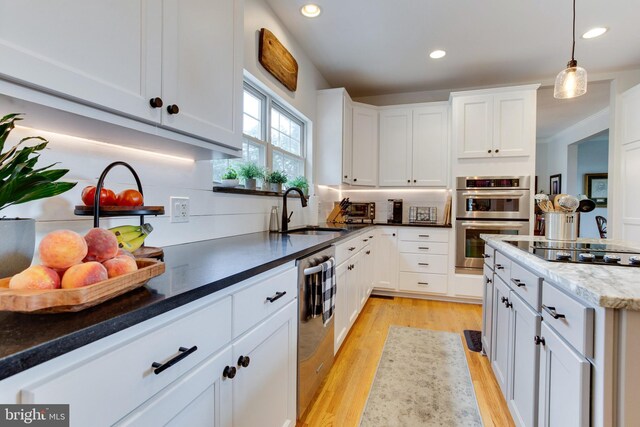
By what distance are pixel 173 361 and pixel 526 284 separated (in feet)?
4.69

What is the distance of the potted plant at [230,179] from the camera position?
2.05m

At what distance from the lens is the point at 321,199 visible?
3.77 meters

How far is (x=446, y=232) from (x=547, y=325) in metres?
2.51

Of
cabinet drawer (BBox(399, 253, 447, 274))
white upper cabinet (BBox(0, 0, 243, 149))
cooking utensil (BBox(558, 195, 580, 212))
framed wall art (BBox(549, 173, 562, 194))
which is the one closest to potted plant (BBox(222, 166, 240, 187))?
white upper cabinet (BBox(0, 0, 243, 149))

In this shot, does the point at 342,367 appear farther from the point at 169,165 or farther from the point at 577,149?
the point at 577,149

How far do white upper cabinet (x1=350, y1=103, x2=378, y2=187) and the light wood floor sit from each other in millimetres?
1568

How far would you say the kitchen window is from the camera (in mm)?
2385

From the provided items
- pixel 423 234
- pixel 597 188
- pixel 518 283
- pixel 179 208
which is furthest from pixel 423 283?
pixel 597 188

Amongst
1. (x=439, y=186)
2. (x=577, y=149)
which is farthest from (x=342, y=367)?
(x=577, y=149)

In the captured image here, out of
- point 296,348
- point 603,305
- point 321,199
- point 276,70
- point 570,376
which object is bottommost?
point 296,348

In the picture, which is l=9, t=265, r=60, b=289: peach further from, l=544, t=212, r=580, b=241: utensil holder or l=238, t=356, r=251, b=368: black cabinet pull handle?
l=544, t=212, r=580, b=241: utensil holder

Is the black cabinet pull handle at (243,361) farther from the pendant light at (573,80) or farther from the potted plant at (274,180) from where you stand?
the pendant light at (573,80)

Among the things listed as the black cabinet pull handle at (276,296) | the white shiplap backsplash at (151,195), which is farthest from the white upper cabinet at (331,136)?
the black cabinet pull handle at (276,296)

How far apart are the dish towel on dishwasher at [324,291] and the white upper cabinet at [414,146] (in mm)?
2521
